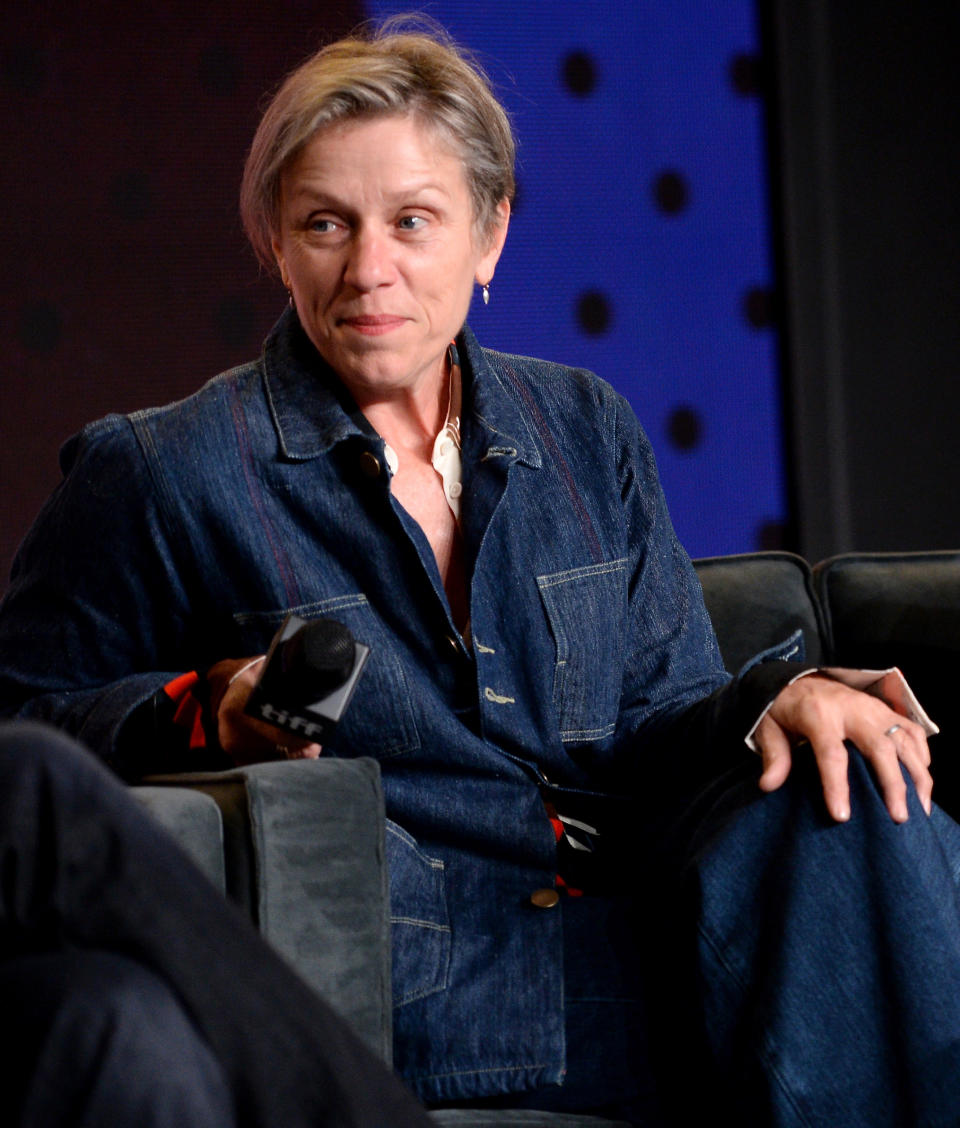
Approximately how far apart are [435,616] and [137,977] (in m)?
0.68

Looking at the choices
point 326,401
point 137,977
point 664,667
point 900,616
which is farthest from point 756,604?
point 137,977

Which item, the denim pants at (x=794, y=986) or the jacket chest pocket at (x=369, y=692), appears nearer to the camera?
the denim pants at (x=794, y=986)

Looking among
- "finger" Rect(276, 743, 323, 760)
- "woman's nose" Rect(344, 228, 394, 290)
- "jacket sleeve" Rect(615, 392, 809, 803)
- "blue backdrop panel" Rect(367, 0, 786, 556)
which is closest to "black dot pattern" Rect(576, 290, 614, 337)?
"blue backdrop panel" Rect(367, 0, 786, 556)

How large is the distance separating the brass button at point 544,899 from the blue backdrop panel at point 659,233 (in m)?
1.47

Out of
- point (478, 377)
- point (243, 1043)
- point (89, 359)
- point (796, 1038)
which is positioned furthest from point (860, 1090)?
point (89, 359)

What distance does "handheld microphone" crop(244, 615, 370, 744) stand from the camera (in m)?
0.94

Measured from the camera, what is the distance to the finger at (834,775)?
99 centimetres

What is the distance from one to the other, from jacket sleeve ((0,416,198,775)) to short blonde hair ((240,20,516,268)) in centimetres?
29

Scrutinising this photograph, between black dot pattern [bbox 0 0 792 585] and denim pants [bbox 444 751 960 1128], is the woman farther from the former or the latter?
black dot pattern [bbox 0 0 792 585]

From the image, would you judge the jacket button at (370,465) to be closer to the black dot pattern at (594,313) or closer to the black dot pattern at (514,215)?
the black dot pattern at (514,215)

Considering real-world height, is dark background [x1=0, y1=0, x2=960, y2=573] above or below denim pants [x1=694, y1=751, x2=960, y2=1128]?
above

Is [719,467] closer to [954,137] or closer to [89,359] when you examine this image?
[954,137]

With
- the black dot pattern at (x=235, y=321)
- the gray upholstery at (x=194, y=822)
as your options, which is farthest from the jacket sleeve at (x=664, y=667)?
the black dot pattern at (x=235, y=321)

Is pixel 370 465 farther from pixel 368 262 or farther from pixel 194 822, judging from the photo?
pixel 194 822
